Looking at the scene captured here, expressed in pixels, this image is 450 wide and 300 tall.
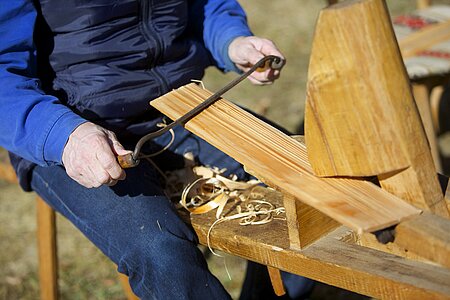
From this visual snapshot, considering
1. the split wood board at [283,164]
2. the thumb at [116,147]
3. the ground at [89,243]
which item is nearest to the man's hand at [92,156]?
the thumb at [116,147]

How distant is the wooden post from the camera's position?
135cm

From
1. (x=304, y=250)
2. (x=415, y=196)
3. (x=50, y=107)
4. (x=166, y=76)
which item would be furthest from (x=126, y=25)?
(x=415, y=196)

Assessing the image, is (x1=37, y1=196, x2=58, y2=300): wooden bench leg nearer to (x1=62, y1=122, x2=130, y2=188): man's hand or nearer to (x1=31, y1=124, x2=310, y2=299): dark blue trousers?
(x1=31, y1=124, x2=310, y2=299): dark blue trousers

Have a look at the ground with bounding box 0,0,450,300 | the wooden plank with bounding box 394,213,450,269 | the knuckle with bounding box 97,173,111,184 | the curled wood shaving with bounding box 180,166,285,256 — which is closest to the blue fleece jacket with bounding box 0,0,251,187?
the knuckle with bounding box 97,173,111,184

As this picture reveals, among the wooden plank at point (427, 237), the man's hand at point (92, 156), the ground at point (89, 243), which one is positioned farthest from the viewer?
the ground at point (89, 243)

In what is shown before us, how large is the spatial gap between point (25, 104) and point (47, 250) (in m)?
0.88

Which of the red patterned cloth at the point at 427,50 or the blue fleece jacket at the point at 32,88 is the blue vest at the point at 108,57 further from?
the red patterned cloth at the point at 427,50

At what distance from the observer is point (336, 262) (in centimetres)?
151

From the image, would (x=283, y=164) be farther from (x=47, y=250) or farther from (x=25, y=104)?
(x=47, y=250)

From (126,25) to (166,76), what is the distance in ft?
0.54

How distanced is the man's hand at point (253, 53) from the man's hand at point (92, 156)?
57cm

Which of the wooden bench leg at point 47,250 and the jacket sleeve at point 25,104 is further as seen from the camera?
the wooden bench leg at point 47,250

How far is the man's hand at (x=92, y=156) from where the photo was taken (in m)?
1.53

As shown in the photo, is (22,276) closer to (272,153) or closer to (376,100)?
(272,153)
